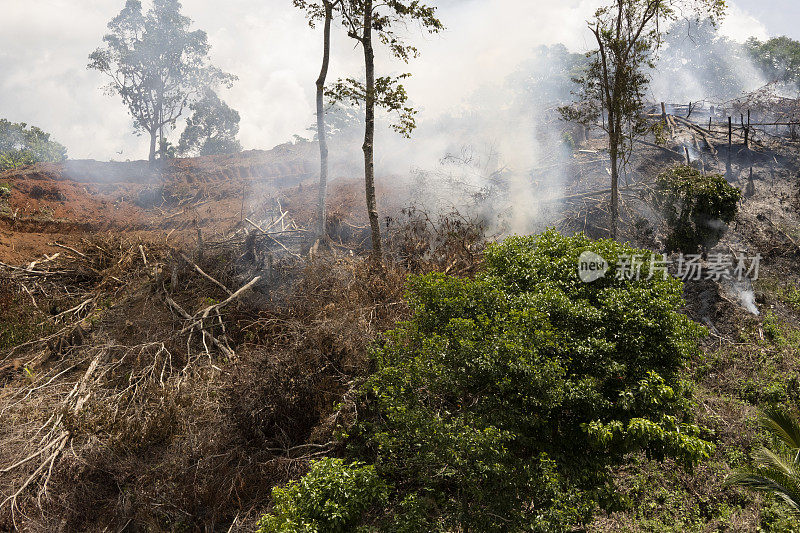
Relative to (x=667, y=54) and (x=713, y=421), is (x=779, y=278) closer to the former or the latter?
(x=713, y=421)

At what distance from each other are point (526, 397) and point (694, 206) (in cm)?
901

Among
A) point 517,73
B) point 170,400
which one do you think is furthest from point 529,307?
point 517,73

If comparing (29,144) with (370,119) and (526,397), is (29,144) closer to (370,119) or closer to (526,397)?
(370,119)

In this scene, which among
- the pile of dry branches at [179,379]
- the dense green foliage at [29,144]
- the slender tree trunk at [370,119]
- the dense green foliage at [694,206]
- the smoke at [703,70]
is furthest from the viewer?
the smoke at [703,70]

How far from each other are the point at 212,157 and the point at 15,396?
18.6m

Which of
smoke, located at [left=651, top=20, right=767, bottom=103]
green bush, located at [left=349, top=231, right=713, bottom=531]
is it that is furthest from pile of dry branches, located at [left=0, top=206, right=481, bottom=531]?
smoke, located at [left=651, top=20, right=767, bottom=103]

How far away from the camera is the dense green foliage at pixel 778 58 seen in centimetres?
2862

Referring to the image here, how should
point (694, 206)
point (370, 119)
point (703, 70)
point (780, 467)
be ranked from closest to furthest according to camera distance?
point (780, 467) → point (370, 119) → point (694, 206) → point (703, 70)

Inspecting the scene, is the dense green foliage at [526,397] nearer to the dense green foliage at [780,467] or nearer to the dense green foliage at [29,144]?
the dense green foliage at [780,467]

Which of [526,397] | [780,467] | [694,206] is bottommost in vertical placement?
[780,467]

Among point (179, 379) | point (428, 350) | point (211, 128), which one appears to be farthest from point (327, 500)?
point (211, 128)

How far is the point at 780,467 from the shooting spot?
19.1ft

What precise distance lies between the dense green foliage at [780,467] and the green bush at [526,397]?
0.95 meters

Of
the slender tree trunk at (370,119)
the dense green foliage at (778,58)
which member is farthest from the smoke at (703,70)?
the slender tree trunk at (370,119)
